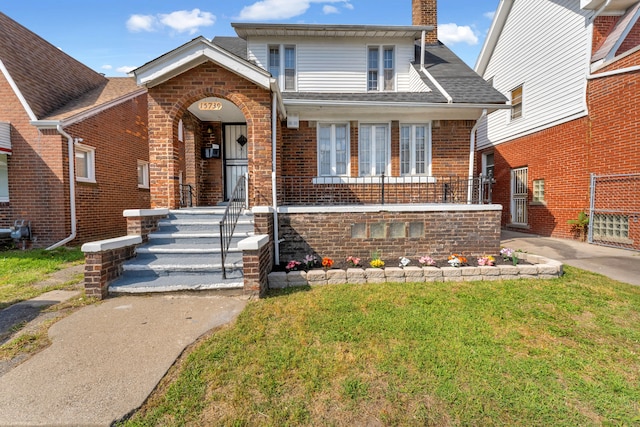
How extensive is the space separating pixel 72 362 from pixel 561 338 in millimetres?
5217

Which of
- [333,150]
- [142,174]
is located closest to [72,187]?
[142,174]

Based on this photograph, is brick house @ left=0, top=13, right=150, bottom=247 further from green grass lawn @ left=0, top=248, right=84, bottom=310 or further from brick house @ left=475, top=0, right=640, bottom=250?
brick house @ left=475, top=0, right=640, bottom=250

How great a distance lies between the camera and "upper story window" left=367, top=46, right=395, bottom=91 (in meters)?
9.34

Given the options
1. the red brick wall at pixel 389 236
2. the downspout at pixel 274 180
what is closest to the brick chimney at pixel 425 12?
the downspout at pixel 274 180

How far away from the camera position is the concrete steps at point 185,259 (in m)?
4.41

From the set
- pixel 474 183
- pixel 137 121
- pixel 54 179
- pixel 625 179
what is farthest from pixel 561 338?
pixel 137 121

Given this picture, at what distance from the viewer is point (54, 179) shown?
317 inches

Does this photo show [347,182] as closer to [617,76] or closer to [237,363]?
[237,363]

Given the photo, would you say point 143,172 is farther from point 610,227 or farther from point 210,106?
point 610,227

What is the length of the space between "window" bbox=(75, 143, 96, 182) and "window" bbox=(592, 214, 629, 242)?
1591cm

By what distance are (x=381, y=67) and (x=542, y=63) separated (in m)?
6.35

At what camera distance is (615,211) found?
786cm

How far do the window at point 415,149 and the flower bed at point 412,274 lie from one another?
3625 mm

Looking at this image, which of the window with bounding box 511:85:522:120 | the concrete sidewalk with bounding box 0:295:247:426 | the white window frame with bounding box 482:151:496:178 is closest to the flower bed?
the concrete sidewalk with bounding box 0:295:247:426
